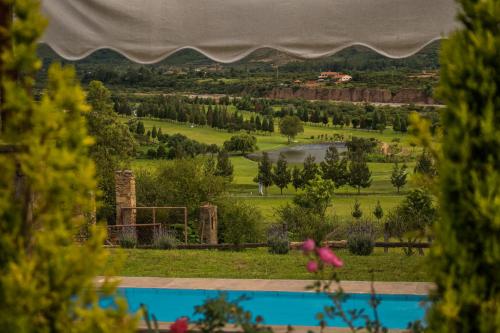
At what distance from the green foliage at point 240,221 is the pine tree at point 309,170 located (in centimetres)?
379

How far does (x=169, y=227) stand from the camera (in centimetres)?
2089

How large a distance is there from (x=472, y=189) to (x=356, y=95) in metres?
24.2

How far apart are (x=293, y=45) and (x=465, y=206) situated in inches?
84.8

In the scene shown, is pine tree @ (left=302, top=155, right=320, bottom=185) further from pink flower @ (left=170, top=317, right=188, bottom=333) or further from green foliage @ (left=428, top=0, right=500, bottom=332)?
green foliage @ (left=428, top=0, right=500, bottom=332)

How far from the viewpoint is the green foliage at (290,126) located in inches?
1037

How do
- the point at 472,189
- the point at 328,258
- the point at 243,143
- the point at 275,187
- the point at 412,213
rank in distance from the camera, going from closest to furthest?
the point at 472,189 < the point at 328,258 < the point at 412,213 < the point at 275,187 < the point at 243,143

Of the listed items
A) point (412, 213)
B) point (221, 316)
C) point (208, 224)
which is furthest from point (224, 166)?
point (221, 316)

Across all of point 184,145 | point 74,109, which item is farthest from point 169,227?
point 74,109

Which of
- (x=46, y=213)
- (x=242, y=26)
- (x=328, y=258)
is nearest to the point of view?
(x=46, y=213)

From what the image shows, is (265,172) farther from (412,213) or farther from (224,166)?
(412,213)

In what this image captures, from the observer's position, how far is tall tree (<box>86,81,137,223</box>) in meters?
25.8

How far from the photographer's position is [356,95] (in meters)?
26.0

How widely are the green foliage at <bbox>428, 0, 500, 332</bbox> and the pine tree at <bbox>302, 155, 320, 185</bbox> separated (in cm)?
2358

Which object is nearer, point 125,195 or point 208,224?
point 208,224
